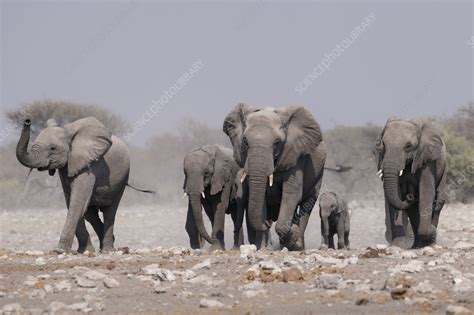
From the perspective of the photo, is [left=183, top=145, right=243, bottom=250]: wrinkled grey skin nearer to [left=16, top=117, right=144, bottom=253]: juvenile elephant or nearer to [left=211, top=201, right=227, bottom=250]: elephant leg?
[left=211, top=201, right=227, bottom=250]: elephant leg

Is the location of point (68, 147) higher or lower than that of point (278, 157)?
higher

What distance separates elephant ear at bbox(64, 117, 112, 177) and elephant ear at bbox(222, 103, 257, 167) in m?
2.21

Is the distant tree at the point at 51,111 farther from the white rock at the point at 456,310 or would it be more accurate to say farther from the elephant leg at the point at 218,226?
the white rock at the point at 456,310

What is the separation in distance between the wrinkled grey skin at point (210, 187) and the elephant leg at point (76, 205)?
6.07 feet

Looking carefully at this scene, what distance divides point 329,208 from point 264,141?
24.6 ft

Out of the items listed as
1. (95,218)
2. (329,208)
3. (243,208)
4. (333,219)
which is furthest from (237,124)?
(333,219)

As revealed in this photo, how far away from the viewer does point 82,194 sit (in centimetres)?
1625

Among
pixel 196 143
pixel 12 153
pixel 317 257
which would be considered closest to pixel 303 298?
pixel 317 257

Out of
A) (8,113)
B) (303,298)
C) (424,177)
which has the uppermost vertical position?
(8,113)

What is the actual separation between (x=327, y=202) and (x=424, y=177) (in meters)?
5.98

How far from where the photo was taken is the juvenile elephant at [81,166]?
16.0 meters

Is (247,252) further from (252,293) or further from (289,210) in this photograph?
(252,293)

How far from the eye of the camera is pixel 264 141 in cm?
1439

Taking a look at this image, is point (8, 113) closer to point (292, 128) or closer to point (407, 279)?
point (292, 128)
